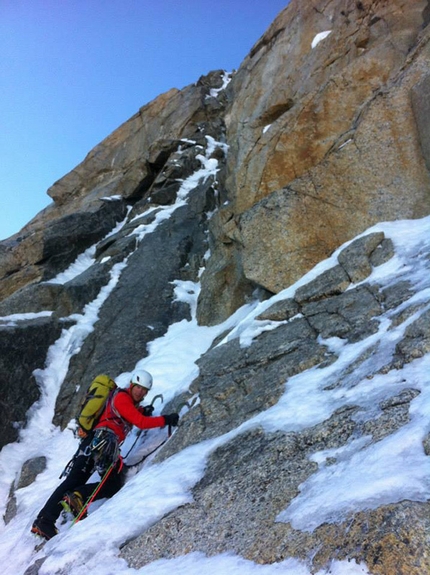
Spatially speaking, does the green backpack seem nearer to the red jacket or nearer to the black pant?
the red jacket

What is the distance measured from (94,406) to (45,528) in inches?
84.1

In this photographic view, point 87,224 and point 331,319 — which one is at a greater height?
point 87,224

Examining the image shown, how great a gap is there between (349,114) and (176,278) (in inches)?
360

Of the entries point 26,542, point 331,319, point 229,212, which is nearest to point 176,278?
point 229,212

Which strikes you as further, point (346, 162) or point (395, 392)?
point (346, 162)

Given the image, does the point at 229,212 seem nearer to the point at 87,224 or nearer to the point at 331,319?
the point at 331,319

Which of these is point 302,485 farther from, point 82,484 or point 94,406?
point 94,406

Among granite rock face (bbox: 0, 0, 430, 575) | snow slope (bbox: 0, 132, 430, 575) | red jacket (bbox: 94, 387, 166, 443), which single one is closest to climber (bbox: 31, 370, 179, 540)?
red jacket (bbox: 94, 387, 166, 443)

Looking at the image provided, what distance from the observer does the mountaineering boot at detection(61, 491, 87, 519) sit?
7.22 m

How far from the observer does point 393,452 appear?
13.0 ft

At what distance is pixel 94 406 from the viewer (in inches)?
330

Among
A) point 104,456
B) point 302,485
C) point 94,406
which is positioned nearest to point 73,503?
point 104,456

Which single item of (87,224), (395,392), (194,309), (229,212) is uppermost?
(87,224)

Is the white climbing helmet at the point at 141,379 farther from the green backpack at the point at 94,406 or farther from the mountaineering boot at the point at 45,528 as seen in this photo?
the mountaineering boot at the point at 45,528
